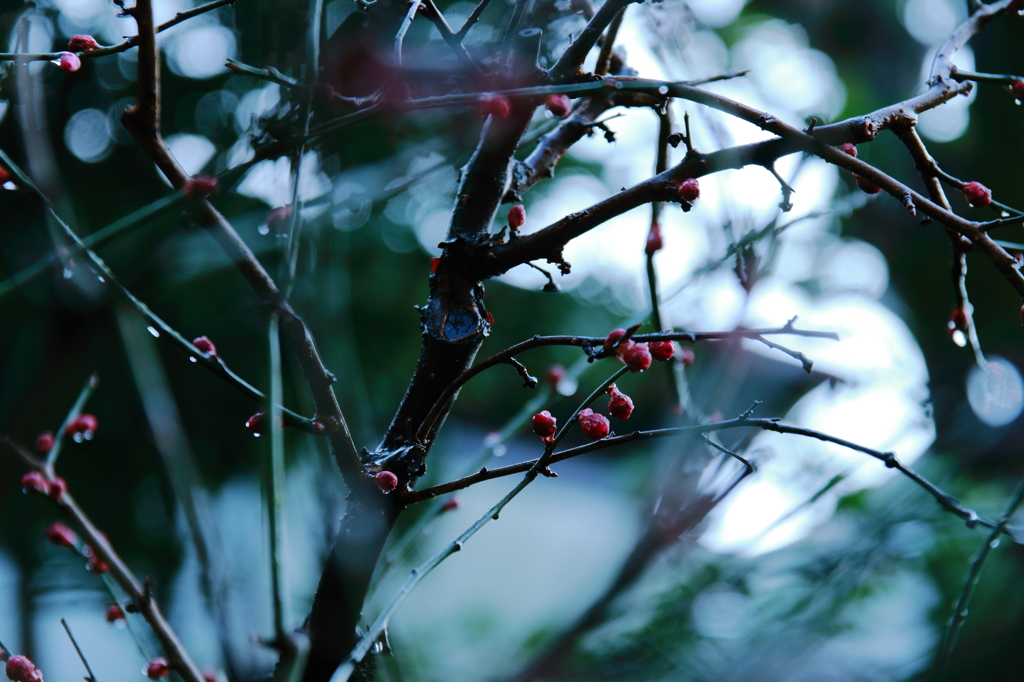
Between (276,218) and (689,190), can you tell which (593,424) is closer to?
(689,190)

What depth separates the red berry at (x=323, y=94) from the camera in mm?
417

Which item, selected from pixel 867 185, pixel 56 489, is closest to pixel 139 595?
pixel 56 489

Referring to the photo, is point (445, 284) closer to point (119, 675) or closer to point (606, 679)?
point (606, 679)

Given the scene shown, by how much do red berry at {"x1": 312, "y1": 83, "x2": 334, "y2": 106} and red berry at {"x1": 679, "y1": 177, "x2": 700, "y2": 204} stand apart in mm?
253

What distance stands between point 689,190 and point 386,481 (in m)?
0.29

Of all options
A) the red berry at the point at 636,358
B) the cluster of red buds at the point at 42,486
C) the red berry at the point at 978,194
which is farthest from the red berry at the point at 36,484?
the red berry at the point at 978,194

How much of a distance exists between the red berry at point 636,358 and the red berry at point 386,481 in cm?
18

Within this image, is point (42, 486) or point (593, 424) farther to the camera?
point (42, 486)

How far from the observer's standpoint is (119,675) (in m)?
1.38

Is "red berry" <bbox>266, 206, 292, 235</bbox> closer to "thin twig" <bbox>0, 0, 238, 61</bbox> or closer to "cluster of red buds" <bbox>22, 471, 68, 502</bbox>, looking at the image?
"thin twig" <bbox>0, 0, 238, 61</bbox>

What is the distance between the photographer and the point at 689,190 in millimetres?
419

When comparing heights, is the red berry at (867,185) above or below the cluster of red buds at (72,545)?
above

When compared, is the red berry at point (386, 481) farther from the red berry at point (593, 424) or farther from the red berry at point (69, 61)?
the red berry at point (69, 61)

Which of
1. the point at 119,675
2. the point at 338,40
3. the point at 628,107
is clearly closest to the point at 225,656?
the point at 338,40
